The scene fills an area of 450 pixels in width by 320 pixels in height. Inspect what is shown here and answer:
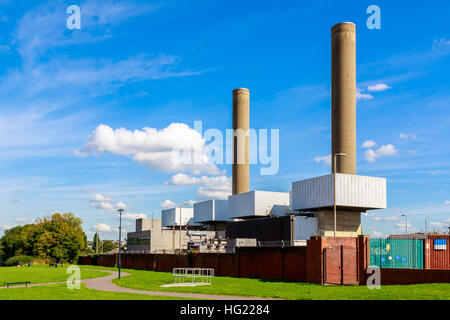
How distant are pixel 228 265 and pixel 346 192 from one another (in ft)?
100

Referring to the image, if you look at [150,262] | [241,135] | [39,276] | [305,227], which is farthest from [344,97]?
[39,276]

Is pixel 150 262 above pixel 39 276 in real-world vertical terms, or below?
below

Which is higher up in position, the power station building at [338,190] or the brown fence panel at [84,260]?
the power station building at [338,190]

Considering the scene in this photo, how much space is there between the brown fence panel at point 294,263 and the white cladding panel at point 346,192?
1406 inches

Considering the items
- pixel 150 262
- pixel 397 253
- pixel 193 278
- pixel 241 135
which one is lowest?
pixel 150 262

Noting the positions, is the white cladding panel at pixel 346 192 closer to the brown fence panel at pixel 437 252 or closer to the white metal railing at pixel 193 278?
the white metal railing at pixel 193 278

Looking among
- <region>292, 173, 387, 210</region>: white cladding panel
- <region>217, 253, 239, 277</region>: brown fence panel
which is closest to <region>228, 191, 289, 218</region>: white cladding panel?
<region>292, 173, 387, 210</region>: white cladding panel

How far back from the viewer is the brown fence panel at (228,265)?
5345cm

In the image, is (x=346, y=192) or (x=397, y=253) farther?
(x=346, y=192)

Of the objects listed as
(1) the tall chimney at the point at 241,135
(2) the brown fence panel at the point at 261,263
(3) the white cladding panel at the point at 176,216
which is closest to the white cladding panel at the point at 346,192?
(1) the tall chimney at the point at 241,135

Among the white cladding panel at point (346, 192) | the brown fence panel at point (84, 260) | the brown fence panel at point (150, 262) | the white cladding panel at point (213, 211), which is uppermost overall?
the white cladding panel at point (346, 192)

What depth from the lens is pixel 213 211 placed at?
4811 inches

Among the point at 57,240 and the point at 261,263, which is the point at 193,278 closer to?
the point at 261,263
